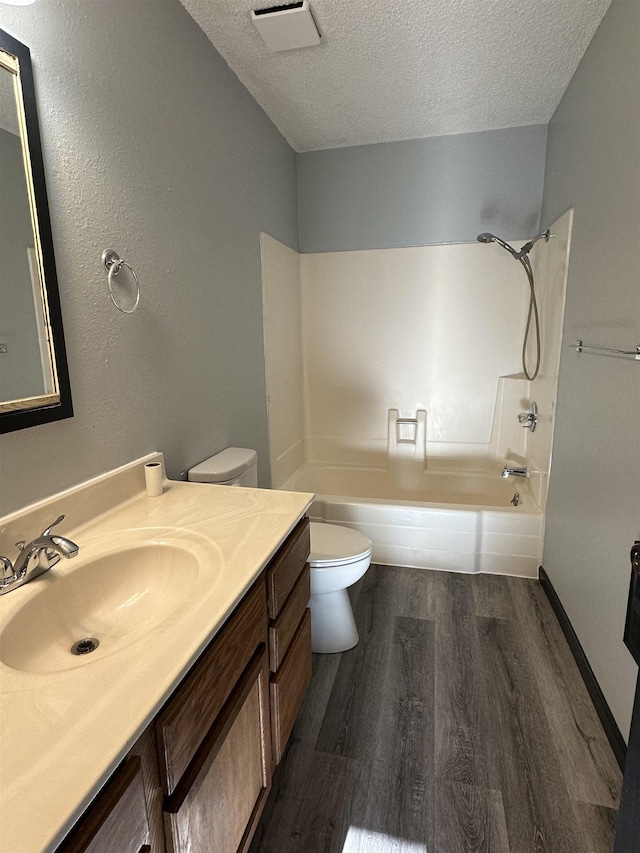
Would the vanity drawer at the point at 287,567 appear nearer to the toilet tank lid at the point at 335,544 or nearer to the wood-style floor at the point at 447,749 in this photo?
the toilet tank lid at the point at 335,544

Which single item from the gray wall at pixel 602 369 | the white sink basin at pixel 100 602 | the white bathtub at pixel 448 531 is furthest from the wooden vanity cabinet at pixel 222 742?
the white bathtub at pixel 448 531

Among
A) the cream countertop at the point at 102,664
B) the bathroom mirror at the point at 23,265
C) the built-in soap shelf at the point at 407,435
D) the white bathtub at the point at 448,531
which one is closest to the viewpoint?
the cream countertop at the point at 102,664

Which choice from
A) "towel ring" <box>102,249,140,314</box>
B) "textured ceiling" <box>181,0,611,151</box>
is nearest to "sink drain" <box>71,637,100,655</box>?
"towel ring" <box>102,249,140,314</box>

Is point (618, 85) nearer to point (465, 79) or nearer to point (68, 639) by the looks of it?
point (465, 79)

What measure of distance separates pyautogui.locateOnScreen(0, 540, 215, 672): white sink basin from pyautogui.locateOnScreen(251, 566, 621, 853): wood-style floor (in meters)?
0.75

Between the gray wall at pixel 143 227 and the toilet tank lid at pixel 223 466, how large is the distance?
0.21 ft

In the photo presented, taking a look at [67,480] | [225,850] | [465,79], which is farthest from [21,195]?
[465,79]

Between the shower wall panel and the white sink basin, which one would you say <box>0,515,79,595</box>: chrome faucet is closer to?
the white sink basin

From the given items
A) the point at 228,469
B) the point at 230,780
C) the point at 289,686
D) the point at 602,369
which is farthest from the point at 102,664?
the point at 602,369

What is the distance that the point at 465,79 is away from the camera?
6.88ft

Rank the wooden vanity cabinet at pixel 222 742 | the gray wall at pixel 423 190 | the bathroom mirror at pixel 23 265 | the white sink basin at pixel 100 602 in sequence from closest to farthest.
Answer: the wooden vanity cabinet at pixel 222 742 < the white sink basin at pixel 100 602 < the bathroom mirror at pixel 23 265 < the gray wall at pixel 423 190

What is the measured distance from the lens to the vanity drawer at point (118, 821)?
0.52m

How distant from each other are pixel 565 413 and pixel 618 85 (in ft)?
4.02

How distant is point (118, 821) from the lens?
582 mm
